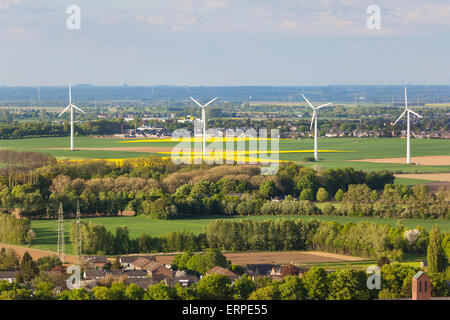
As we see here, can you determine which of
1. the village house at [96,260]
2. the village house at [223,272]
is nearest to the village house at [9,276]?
the village house at [96,260]

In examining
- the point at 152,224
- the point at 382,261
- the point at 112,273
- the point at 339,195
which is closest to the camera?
the point at 112,273

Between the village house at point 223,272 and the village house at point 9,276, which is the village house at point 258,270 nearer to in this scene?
the village house at point 223,272

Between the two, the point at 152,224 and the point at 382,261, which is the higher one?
the point at 382,261

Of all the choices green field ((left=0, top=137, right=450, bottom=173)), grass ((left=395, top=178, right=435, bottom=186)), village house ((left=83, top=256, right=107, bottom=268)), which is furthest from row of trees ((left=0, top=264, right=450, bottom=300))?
green field ((left=0, top=137, right=450, bottom=173))

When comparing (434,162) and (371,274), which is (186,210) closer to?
(371,274)

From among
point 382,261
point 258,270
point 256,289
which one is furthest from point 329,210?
point 256,289

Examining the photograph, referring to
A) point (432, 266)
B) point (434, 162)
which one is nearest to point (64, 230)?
point (432, 266)

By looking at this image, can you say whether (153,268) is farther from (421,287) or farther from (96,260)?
(421,287)
